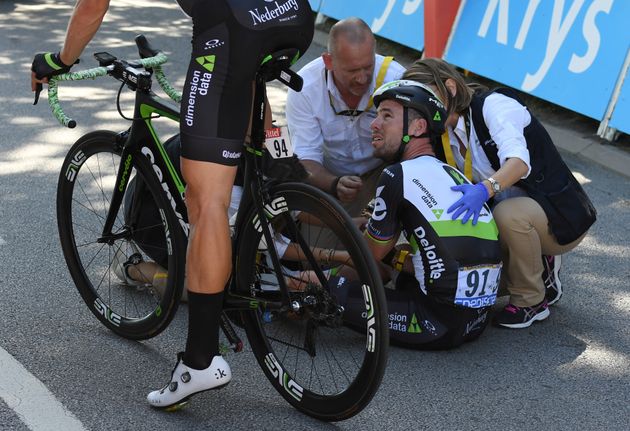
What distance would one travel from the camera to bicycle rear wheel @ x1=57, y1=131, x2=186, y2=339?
3922mm

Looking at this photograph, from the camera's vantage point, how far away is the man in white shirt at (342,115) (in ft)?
15.2

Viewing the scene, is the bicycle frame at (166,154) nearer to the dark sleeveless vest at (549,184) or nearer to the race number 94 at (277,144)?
the race number 94 at (277,144)

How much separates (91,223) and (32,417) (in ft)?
6.09

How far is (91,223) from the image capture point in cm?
530

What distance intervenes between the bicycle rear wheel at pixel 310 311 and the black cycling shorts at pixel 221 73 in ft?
0.91

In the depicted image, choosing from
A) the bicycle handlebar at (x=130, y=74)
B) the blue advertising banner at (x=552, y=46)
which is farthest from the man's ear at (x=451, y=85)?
the blue advertising banner at (x=552, y=46)

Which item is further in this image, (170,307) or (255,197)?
(170,307)

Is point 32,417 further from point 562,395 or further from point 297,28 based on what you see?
point 562,395

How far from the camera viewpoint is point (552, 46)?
7.44m

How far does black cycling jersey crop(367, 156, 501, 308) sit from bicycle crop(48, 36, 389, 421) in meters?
0.35

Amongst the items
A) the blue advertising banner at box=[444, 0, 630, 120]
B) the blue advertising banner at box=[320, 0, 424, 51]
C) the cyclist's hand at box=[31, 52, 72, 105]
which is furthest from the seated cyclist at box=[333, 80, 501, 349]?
the blue advertising banner at box=[320, 0, 424, 51]

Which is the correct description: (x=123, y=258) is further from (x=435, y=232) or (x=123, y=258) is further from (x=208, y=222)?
(x=435, y=232)

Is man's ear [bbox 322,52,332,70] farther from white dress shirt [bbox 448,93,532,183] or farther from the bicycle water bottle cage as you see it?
the bicycle water bottle cage

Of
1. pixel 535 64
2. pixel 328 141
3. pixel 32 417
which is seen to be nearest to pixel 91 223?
pixel 328 141
